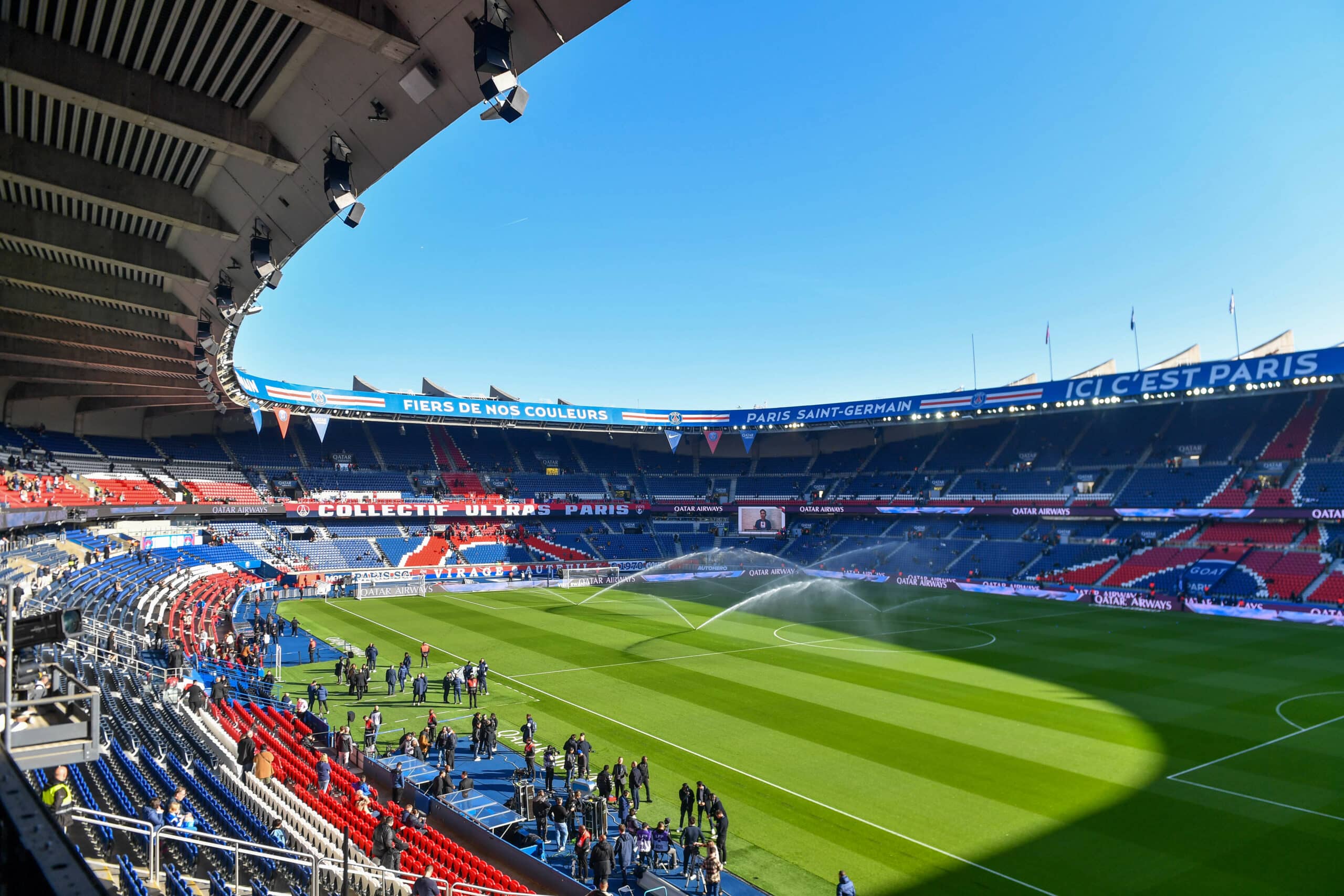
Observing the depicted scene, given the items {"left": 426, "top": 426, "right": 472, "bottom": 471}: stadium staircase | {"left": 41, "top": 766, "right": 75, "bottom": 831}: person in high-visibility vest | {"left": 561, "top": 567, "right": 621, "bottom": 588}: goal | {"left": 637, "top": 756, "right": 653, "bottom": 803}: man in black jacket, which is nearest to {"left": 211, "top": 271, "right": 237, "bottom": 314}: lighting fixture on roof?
{"left": 41, "top": 766, "right": 75, "bottom": 831}: person in high-visibility vest

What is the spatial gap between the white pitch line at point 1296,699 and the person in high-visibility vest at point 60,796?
27.9 metres

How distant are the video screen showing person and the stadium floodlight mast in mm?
65024

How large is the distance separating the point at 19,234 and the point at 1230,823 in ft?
80.3

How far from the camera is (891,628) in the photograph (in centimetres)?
3906

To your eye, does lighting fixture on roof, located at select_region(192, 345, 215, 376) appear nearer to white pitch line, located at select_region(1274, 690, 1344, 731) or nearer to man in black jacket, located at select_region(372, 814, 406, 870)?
man in black jacket, located at select_region(372, 814, 406, 870)

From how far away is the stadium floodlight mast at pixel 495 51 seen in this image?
680 cm

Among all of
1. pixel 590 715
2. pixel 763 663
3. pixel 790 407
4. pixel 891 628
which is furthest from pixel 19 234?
pixel 790 407

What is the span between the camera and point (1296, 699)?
25.0 m

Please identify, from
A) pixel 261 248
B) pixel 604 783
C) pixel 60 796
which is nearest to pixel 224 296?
pixel 261 248

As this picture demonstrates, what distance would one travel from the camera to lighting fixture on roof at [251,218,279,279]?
12.0 meters

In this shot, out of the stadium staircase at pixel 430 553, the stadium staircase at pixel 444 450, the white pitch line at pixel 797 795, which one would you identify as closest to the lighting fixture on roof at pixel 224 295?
the white pitch line at pixel 797 795

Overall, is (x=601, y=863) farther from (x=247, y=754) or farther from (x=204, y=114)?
(x=204, y=114)

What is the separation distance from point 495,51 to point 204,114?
4384 millimetres

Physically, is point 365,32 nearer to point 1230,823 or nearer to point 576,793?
point 576,793
